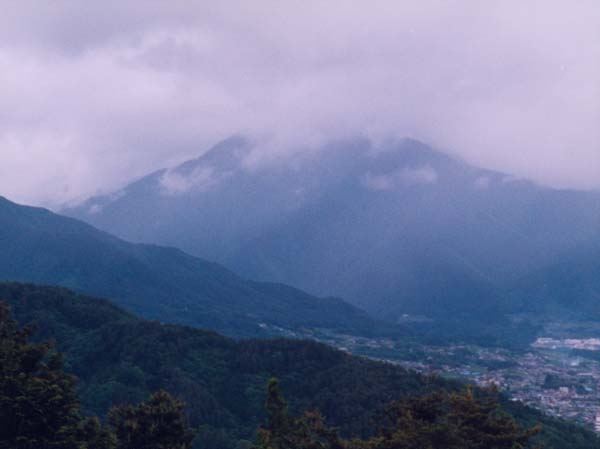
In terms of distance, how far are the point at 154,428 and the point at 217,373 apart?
80.2 feet

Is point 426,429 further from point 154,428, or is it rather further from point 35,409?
point 35,409

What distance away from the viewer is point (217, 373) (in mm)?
36969

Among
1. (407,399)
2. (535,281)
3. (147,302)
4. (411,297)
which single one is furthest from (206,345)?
(535,281)

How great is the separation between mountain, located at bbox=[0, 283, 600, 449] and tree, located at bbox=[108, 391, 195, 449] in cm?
1400

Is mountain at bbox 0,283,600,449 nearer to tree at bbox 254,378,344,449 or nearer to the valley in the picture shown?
the valley

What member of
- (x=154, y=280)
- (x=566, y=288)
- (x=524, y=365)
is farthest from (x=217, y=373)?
(x=566, y=288)

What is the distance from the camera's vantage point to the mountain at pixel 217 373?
98.3 feet

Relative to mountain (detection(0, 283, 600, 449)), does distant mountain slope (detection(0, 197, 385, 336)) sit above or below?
above

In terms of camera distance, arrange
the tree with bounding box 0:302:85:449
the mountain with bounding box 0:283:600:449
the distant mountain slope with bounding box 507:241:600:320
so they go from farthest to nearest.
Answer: the distant mountain slope with bounding box 507:241:600:320
the mountain with bounding box 0:283:600:449
the tree with bounding box 0:302:85:449

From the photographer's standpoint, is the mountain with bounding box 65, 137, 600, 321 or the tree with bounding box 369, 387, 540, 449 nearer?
the tree with bounding box 369, 387, 540, 449

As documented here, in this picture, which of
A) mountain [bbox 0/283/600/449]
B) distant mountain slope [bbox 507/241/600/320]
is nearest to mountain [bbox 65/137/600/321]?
distant mountain slope [bbox 507/241/600/320]

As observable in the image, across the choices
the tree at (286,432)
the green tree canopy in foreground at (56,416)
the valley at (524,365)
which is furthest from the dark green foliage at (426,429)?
the valley at (524,365)

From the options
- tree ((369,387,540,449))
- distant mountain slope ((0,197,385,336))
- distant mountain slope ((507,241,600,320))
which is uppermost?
distant mountain slope ((507,241,600,320))

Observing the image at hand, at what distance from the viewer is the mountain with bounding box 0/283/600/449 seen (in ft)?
98.3
